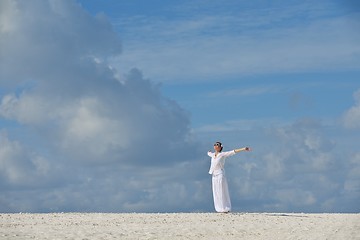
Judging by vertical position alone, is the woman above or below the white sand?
above

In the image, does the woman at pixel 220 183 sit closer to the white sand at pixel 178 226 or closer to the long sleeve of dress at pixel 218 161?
the long sleeve of dress at pixel 218 161

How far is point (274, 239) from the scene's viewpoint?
83.3 ft

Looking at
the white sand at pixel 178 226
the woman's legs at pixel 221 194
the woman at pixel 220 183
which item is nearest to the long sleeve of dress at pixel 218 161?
the woman at pixel 220 183

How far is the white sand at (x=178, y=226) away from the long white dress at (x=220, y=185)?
1.02m

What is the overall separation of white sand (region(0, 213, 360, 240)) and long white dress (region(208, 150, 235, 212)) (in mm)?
1017

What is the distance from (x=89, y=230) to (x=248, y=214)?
804 centimetres

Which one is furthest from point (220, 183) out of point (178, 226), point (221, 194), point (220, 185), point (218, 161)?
point (178, 226)

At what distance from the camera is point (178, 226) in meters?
27.3

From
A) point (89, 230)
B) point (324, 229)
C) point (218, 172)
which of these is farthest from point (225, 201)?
point (89, 230)

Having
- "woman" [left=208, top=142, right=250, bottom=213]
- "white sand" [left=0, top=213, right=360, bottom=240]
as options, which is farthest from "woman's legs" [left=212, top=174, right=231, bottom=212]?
"white sand" [left=0, top=213, right=360, bottom=240]

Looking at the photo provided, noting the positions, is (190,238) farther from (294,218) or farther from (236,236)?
(294,218)

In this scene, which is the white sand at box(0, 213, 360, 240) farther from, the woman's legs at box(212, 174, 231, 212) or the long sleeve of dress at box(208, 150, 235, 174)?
the long sleeve of dress at box(208, 150, 235, 174)

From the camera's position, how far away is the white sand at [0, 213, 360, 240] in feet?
83.3

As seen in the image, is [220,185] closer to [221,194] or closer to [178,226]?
[221,194]
